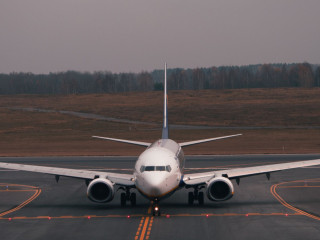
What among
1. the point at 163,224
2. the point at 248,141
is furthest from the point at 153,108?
the point at 163,224

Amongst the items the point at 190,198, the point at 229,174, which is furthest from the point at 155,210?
the point at 229,174

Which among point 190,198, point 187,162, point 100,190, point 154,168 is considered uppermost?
point 154,168

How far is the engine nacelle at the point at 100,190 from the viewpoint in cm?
3409

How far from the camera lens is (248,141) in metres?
91.1

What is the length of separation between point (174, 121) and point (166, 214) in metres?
105

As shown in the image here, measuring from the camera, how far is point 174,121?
5423 inches

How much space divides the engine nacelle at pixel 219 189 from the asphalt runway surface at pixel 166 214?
3.06 feet

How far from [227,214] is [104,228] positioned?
26.0 feet

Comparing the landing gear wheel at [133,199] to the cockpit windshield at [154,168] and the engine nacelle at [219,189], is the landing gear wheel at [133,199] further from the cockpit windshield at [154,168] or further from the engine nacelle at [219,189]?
the engine nacelle at [219,189]

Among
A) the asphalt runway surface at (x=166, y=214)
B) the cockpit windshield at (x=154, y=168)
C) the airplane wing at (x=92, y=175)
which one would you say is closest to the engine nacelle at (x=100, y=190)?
the asphalt runway surface at (x=166, y=214)

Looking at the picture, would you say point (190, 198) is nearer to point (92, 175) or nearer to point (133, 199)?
point (133, 199)

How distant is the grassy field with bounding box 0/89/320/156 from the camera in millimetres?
82812

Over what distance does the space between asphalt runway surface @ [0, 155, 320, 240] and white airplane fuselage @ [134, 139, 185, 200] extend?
161 cm

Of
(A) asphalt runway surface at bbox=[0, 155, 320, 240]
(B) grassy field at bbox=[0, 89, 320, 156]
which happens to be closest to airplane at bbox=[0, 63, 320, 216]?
(A) asphalt runway surface at bbox=[0, 155, 320, 240]
